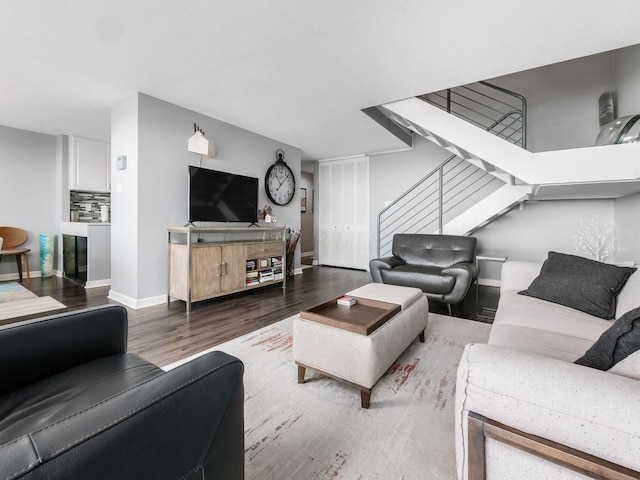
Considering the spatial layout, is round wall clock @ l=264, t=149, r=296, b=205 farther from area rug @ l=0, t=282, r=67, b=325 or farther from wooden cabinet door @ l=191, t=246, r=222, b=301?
area rug @ l=0, t=282, r=67, b=325

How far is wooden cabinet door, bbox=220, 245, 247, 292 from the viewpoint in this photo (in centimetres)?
338

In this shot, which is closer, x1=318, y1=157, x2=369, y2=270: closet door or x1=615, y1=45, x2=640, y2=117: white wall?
x1=615, y1=45, x2=640, y2=117: white wall

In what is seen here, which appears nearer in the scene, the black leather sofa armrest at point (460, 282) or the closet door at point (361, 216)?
the black leather sofa armrest at point (460, 282)

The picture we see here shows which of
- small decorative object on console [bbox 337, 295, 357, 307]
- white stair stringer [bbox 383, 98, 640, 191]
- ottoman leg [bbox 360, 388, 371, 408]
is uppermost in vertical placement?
white stair stringer [bbox 383, 98, 640, 191]

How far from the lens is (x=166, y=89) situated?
300cm

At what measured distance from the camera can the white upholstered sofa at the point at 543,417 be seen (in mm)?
589

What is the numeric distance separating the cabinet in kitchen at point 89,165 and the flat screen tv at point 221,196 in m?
2.67

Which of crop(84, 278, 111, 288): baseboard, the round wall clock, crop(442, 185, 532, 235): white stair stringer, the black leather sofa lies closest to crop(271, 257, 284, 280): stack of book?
the round wall clock

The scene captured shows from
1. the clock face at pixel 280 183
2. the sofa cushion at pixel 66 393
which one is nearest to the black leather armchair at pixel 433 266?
the clock face at pixel 280 183

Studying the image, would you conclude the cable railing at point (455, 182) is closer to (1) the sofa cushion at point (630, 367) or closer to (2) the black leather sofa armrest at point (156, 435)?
(1) the sofa cushion at point (630, 367)

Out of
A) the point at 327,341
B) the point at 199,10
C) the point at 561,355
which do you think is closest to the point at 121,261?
the point at 199,10

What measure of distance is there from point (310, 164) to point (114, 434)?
6842 millimetres

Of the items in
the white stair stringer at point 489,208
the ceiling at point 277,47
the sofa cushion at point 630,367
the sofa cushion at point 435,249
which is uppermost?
the ceiling at point 277,47

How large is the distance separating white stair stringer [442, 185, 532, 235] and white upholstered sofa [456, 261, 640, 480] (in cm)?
349
